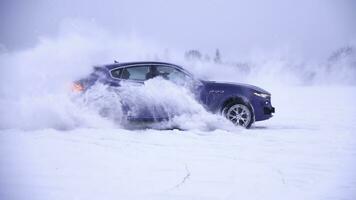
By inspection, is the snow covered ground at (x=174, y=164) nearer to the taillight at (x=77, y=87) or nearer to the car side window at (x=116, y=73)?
the taillight at (x=77, y=87)

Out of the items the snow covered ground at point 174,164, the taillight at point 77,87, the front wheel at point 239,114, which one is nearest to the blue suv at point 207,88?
the front wheel at point 239,114

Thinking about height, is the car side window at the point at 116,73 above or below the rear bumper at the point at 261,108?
above

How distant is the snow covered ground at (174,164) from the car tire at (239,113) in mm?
636

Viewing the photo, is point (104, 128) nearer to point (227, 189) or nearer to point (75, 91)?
point (75, 91)

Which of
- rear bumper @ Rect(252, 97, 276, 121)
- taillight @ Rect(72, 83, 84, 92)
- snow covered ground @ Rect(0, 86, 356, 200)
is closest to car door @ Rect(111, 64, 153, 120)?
snow covered ground @ Rect(0, 86, 356, 200)

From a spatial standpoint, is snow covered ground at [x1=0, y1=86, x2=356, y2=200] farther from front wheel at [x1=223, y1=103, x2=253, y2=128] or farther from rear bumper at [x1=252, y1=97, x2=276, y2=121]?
rear bumper at [x1=252, y1=97, x2=276, y2=121]

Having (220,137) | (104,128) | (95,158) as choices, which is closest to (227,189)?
(95,158)

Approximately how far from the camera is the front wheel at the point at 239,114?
945 cm

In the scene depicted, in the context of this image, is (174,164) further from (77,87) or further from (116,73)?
(116,73)

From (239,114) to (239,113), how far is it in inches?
1.1

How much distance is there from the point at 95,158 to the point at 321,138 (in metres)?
4.54

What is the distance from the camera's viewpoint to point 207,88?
941cm

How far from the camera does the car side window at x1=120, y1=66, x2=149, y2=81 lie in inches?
362

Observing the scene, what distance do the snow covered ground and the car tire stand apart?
0.64 meters
